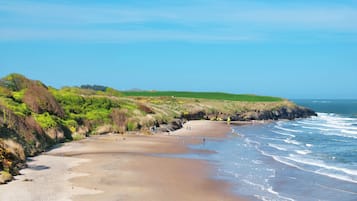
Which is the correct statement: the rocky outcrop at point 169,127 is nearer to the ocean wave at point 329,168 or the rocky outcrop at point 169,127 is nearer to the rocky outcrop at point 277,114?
the ocean wave at point 329,168

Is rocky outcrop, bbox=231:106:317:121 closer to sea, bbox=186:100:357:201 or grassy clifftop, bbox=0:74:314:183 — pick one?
grassy clifftop, bbox=0:74:314:183

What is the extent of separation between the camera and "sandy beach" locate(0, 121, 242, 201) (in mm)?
18297

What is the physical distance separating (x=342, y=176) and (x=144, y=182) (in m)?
10.2

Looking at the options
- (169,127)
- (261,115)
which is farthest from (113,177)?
(261,115)

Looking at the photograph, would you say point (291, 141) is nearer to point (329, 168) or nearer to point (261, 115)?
point (329, 168)

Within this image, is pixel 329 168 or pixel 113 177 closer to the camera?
pixel 113 177

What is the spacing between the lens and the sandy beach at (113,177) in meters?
18.3

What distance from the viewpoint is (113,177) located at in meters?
22.1

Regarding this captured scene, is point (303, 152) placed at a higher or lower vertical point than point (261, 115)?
lower

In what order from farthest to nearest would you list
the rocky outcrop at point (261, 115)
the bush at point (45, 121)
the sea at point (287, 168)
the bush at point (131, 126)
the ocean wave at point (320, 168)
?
the rocky outcrop at point (261, 115) < the bush at point (131, 126) < the bush at point (45, 121) < the ocean wave at point (320, 168) < the sea at point (287, 168)

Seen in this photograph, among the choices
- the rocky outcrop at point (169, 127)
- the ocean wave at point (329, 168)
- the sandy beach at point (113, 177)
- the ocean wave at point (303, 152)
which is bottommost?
the ocean wave at point (329, 168)

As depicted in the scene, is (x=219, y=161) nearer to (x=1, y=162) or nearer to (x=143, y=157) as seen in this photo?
(x=143, y=157)

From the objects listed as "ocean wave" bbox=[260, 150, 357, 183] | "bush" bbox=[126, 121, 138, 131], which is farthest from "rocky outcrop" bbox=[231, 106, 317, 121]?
"ocean wave" bbox=[260, 150, 357, 183]

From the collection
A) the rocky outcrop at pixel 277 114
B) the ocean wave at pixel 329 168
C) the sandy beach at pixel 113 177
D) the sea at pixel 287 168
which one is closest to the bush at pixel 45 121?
the sandy beach at pixel 113 177
